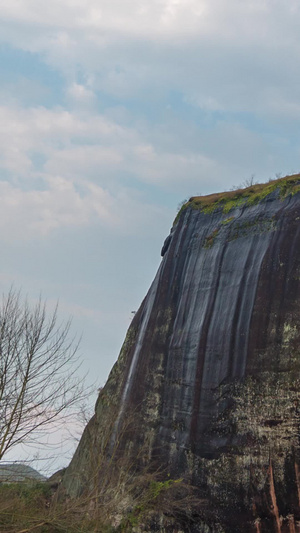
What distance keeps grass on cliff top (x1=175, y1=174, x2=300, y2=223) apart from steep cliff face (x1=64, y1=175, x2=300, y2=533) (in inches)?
2.5

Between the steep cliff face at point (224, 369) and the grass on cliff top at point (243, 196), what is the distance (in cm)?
6

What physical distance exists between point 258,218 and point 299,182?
211 cm

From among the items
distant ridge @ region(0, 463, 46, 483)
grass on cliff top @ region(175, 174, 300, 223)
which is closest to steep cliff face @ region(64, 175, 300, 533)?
grass on cliff top @ region(175, 174, 300, 223)

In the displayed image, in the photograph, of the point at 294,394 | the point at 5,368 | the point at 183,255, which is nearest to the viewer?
the point at 5,368

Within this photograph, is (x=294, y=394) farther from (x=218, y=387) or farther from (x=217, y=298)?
(x=217, y=298)

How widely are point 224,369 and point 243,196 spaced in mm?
8134

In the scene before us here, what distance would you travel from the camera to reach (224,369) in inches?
810

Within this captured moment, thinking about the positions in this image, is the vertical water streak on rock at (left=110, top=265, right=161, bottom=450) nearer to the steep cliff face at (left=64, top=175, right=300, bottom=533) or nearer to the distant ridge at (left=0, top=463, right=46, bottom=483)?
the steep cliff face at (left=64, top=175, right=300, bottom=533)

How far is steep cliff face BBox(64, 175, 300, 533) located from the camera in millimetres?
18141

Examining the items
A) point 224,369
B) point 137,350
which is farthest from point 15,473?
point 137,350

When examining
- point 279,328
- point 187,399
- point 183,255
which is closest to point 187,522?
point 187,399

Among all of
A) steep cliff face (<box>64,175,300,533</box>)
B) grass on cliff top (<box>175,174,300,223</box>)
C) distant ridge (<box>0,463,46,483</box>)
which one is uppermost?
grass on cliff top (<box>175,174,300,223</box>)

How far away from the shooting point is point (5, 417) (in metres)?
15.8

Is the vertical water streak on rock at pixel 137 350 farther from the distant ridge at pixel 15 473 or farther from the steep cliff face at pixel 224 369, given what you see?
the distant ridge at pixel 15 473
